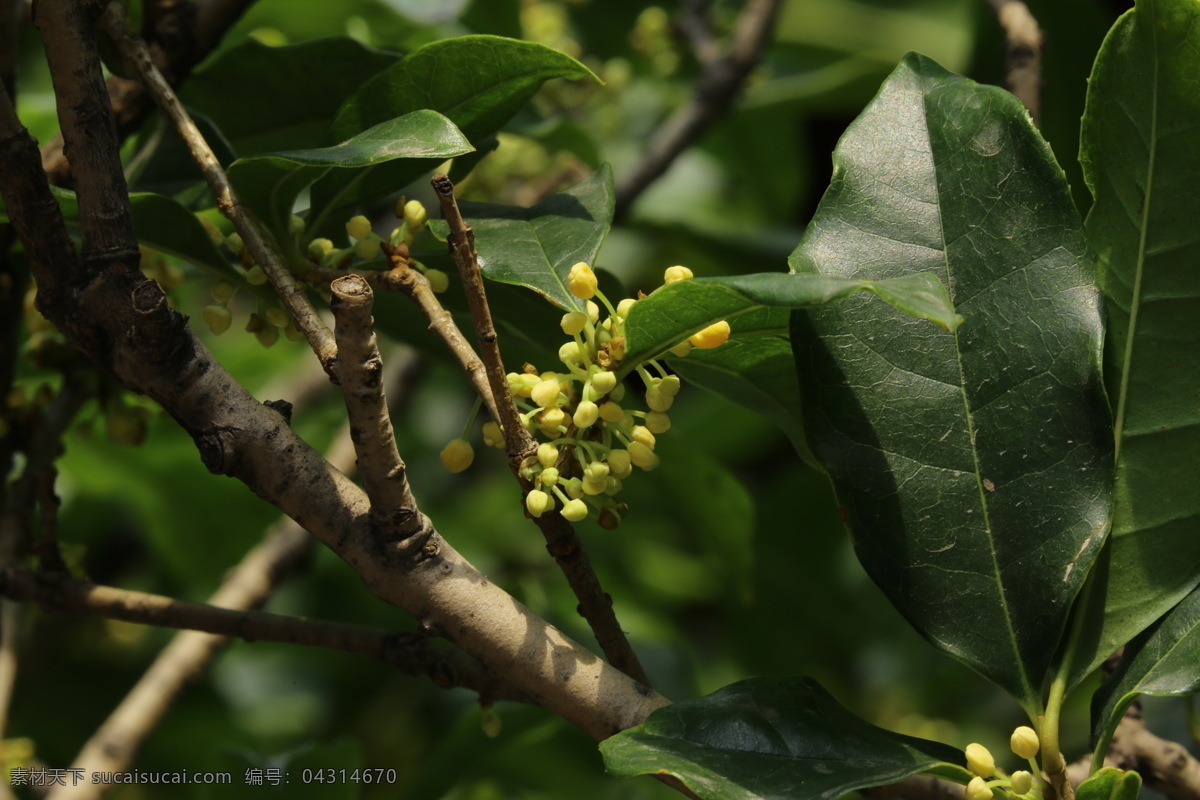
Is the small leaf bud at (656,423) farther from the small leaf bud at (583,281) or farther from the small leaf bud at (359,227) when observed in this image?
the small leaf bud at (359,227)

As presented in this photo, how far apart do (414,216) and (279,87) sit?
381 mm

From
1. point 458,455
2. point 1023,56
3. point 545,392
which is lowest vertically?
point 458,455

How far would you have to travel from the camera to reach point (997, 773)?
887mm

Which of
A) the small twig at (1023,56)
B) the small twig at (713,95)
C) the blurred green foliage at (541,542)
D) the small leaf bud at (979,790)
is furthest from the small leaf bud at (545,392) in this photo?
the small twig at (713,95)

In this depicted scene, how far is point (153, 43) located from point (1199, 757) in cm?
176

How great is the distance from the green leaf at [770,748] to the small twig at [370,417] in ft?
0.79

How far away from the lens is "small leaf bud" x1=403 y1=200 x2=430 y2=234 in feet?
3.34

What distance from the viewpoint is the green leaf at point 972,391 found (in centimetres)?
92

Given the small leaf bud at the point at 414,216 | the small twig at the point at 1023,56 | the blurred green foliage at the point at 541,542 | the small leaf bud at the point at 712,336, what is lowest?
the blurred green foliage at the point at 541,542

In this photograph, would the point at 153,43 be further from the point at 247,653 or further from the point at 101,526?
the point at 247,653

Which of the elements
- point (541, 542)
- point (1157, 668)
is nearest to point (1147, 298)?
point (1157, 668)

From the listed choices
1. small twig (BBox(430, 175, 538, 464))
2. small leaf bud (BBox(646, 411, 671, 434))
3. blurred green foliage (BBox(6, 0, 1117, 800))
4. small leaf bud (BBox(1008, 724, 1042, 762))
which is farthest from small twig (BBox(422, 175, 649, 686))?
blurred green foliage (BBox(6, 0, 1117, 800))

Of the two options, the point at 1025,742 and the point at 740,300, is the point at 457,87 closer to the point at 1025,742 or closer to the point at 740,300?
the point at 740,300

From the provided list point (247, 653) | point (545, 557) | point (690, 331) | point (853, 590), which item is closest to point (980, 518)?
point (690, 331)
